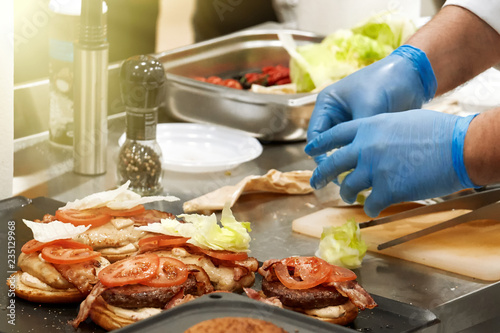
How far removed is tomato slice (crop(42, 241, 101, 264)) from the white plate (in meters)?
0.82

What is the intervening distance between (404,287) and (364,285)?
9 cm

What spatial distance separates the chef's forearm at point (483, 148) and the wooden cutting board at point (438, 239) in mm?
216

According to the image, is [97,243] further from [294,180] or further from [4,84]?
[294,180]

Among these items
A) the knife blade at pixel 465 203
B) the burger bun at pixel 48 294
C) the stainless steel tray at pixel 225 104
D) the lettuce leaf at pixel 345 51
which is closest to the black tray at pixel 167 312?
the burger bun at pixel 48 294

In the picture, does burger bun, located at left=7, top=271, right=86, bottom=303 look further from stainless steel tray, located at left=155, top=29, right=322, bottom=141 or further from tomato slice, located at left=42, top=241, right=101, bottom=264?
stainless steel tray, located at left=155, top=29, right=322, bottom=141

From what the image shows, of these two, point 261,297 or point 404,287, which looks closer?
point 261,297

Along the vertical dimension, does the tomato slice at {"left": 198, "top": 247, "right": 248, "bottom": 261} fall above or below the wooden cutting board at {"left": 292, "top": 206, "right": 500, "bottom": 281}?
above

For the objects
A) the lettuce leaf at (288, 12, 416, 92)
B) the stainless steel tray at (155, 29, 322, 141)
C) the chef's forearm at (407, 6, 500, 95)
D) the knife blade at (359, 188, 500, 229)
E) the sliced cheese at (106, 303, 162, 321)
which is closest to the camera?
the sliced cheese at (106, 303, 162, 321)

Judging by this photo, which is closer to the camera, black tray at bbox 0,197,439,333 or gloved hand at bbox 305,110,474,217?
black tray at bbox 0,197,439,333

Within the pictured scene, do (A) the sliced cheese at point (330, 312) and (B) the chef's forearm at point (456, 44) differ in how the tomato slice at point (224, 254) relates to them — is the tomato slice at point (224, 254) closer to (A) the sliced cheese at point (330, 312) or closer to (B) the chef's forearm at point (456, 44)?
(A) the sliced cheese at point (330, 312)

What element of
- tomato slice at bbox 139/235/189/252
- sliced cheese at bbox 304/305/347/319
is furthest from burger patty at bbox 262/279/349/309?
tomato slice at bbox 139/235/189/252

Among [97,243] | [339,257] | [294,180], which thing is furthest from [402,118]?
[97,243]

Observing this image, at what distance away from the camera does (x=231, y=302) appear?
1.12 meters

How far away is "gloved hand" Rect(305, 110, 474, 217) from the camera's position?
1.67 m
